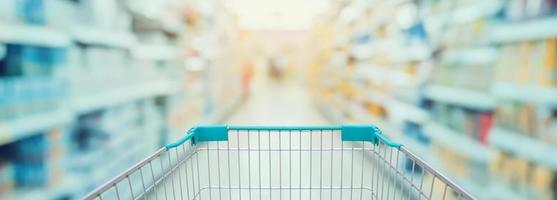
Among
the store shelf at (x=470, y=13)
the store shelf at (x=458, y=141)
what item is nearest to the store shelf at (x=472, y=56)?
the store shelf at (x=470, y=13)

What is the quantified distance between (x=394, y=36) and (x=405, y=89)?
0.51m

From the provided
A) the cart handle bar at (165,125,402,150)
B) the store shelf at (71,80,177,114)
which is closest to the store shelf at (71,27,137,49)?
the store shelf at (71,80,177,114)

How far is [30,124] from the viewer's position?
4.27 feet

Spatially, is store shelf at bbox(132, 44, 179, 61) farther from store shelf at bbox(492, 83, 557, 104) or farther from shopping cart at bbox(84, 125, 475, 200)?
store shelf at bbox(492, 83, 557, 104)

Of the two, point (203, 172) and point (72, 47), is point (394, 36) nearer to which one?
point (203, 172)

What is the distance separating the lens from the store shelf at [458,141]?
5.74 ft

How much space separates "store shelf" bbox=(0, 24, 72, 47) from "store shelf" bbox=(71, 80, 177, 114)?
269 millimetres

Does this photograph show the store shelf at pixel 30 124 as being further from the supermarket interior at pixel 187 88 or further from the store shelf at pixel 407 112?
the store shelf at pixel 407 112

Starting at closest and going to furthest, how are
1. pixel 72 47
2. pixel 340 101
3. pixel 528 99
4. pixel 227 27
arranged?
pixel 528 99 → pixel 72 47 → pixel 340 101 → pixel 227 27

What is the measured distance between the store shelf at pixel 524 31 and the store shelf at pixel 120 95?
5.85 feet

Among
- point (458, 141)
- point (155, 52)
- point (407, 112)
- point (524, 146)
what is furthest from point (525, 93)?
point (155, 52)

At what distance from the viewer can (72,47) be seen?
160 centimetres

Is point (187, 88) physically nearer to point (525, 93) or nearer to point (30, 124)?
point (30, 124)

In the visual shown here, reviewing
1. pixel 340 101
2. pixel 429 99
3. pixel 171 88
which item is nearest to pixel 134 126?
pixel 171 88
